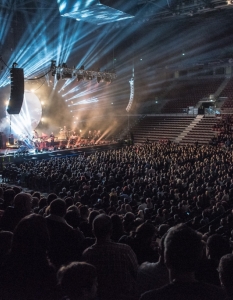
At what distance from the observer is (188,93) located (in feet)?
115

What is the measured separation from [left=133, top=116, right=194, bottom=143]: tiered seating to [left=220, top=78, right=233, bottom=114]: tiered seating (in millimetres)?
3007

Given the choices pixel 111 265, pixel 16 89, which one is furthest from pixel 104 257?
pixel 16 89

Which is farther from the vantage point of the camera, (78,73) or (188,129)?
(188,129)

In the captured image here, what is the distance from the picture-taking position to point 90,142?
30.9m

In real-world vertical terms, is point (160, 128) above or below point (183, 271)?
above

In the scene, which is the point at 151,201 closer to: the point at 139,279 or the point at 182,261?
the point at 139,279

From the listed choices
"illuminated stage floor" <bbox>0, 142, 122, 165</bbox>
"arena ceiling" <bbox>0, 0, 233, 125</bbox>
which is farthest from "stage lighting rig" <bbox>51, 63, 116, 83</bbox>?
"illuminated stage floor" <bbox>0, 142, 122, 165</bbox>

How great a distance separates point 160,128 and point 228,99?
663 cm

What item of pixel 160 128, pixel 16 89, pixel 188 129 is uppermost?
pixel 16 89

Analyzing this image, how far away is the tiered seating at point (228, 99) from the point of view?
30.2 meters

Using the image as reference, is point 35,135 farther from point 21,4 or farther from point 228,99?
point 228,99

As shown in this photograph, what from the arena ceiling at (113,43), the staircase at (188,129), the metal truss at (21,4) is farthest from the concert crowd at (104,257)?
the arena ceiling at (113,43)

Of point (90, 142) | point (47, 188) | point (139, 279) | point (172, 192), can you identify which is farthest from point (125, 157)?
point (139, 279)

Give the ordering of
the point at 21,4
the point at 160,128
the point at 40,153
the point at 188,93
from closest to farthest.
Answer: the point at 40,153 → the point at 21,4 → the point at 160,128 → the point at 188,93
